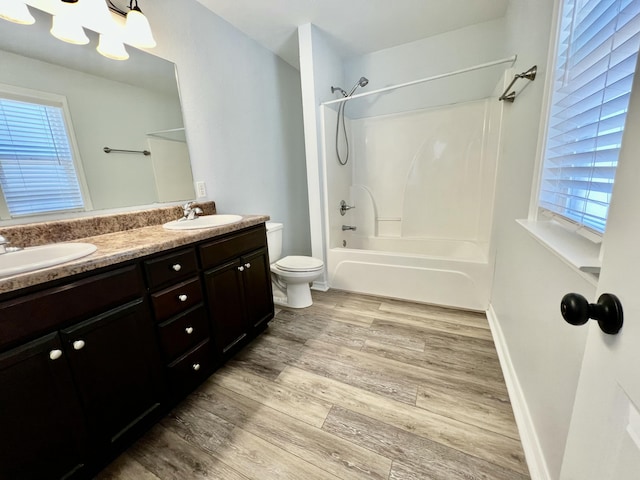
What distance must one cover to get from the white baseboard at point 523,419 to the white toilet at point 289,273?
1345 millimetres

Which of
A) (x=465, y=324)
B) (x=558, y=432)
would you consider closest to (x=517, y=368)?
(x=558, y=432)

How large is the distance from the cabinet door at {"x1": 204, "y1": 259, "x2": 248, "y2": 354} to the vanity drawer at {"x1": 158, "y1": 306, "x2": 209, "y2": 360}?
0.07m

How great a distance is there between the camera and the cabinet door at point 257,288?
167 centimetres

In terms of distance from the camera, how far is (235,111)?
2119mm

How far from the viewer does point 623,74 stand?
603 mm

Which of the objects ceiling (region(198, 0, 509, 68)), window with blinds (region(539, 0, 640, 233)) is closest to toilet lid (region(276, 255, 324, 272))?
window with blinds (region(539, 0, 640, 233))

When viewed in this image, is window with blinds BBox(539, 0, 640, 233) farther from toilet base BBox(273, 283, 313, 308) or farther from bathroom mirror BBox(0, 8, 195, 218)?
bathroom mirror BBox(0, 8, 195, 218)

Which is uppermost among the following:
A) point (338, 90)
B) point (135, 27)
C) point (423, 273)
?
point (338, 90)

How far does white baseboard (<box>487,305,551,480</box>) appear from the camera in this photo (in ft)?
3.08

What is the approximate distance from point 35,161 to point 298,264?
1.65 meters

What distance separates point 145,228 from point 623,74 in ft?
6.66

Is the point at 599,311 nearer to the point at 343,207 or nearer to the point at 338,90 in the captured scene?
the point at 343,207

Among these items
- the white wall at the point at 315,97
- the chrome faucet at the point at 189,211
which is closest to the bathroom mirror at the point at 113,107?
the chrome faucet at the point at 189,211

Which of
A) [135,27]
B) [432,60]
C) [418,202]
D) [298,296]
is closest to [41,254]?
[135,27]
